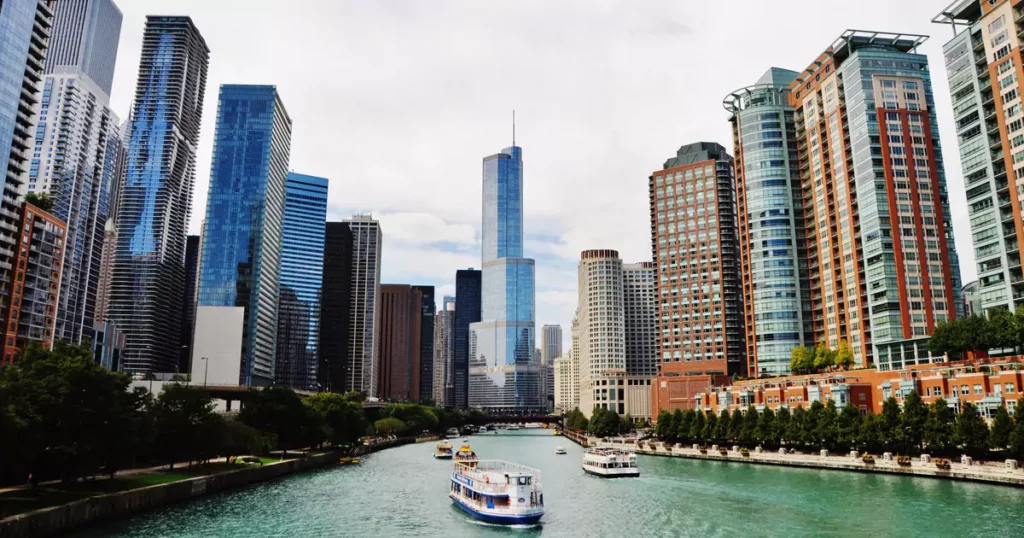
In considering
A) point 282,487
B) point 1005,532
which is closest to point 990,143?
point 1005,532

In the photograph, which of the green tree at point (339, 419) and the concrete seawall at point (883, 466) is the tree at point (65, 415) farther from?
the concrete seawall at point (883, 466)

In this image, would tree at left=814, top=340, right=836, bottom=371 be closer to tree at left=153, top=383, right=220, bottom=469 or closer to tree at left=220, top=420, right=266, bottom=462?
tree at left=220, top=420, right=266, bottom=462

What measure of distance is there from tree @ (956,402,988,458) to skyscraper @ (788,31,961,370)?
55.9 m

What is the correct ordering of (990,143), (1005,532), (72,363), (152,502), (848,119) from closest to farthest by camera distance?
(1005,532), (72,363), (152,502), (990,143), (848,119)

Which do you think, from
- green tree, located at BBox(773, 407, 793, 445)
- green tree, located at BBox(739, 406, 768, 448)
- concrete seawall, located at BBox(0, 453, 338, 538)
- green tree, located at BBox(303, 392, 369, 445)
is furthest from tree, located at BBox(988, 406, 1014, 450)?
green tree, located at BBox(303, 392, 369, 445)

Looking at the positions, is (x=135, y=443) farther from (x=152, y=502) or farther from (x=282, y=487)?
(x=282, y=487)

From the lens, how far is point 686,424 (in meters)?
187

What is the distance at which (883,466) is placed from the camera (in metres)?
118

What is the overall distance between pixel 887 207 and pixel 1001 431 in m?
87.2

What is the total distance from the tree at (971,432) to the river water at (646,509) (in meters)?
8.16

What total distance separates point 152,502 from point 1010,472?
368ft

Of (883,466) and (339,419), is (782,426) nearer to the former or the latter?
(883,466)

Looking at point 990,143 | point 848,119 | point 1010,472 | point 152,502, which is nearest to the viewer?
point 152,502

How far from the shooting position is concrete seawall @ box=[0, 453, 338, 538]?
62188mm
